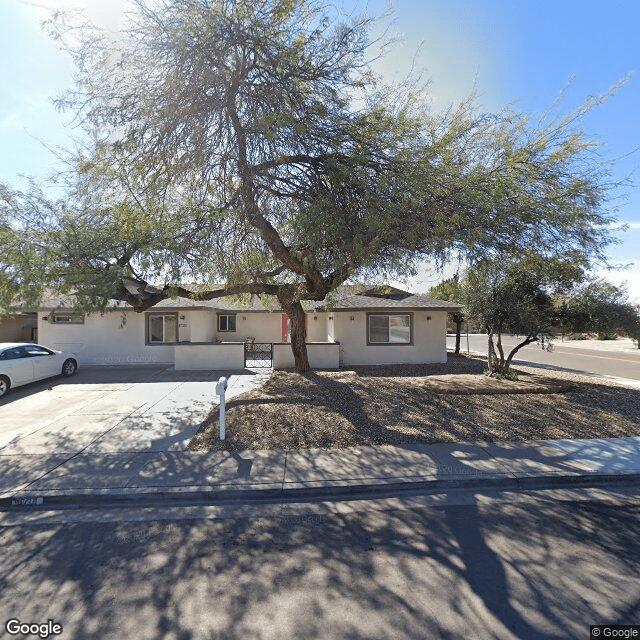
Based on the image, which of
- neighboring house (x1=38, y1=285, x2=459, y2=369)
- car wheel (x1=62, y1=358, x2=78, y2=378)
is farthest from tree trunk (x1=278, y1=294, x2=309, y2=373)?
car wheel (x1=62, y1=358, x2=78, y2=378)

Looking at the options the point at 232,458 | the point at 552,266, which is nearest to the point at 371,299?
the point at 552,266

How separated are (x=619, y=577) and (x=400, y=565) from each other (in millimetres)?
1803

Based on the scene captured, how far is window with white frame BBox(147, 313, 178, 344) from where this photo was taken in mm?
17766

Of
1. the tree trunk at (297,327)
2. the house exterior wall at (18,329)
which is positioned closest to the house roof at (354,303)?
the tree trunk at (297,327)

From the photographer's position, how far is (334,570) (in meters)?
3.57

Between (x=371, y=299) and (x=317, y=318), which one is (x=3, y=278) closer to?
(x=371, y=299)

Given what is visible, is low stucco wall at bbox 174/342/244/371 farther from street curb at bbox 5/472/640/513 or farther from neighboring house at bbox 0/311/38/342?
neighboring house at bbox 0/311/38/342

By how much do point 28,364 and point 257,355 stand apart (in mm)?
8464

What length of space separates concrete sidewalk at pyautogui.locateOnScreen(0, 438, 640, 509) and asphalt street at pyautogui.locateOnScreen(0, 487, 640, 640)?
1.10 feet

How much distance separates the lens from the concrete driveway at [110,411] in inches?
274

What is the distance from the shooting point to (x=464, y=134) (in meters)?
8.03

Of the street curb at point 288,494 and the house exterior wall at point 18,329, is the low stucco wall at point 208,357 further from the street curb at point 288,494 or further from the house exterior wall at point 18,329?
the house exterior wall at point 18,329

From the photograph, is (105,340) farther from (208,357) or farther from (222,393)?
(222,393)

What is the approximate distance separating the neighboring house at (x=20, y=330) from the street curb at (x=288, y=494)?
2270 cm
